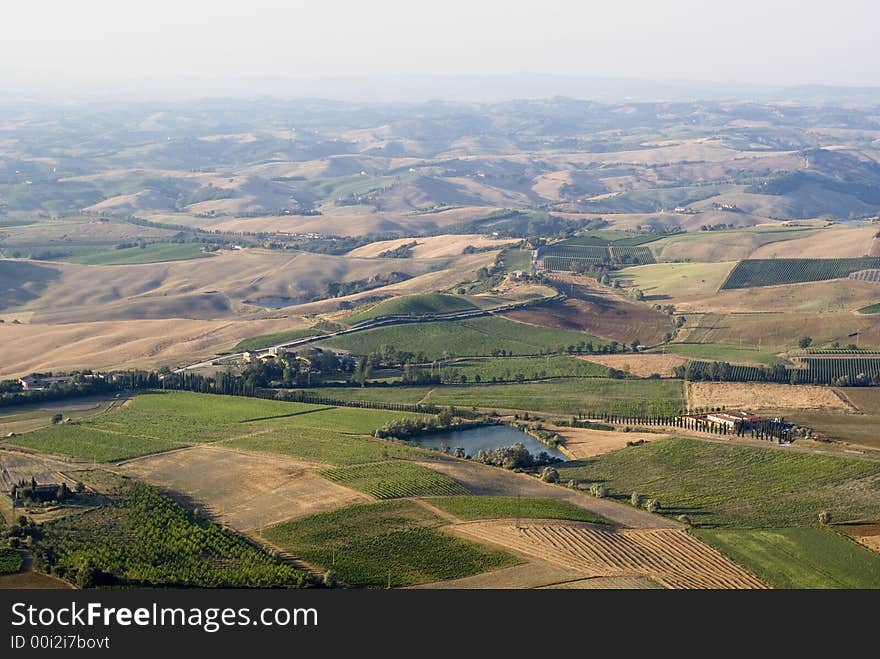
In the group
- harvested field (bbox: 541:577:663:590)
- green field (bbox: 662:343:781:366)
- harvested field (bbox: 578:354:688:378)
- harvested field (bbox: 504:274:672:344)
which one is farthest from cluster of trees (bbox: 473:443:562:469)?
harvested field (bbox: 504:274:672:344)

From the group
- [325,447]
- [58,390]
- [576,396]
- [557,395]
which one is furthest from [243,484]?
[576,396]

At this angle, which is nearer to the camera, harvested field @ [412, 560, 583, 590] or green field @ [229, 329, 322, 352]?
harvested field @ [412, 560, 583, 590]

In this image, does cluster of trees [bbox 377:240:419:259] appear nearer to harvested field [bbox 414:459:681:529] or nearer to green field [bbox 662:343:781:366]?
green field [bbox 662:343:781:366]

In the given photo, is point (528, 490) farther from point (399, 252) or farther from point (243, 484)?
point (399, 252)

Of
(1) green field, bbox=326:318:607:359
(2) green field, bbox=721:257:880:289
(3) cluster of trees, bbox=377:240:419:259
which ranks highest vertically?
(2) green field, bbox=721:257:880:289

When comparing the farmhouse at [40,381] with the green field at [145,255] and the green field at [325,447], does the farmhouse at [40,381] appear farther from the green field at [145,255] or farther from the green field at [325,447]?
the green field at [145,255]

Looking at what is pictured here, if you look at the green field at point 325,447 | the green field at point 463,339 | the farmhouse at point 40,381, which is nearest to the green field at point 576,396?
the green field at point 463,339

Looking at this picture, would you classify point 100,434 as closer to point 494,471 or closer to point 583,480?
point 494,471
